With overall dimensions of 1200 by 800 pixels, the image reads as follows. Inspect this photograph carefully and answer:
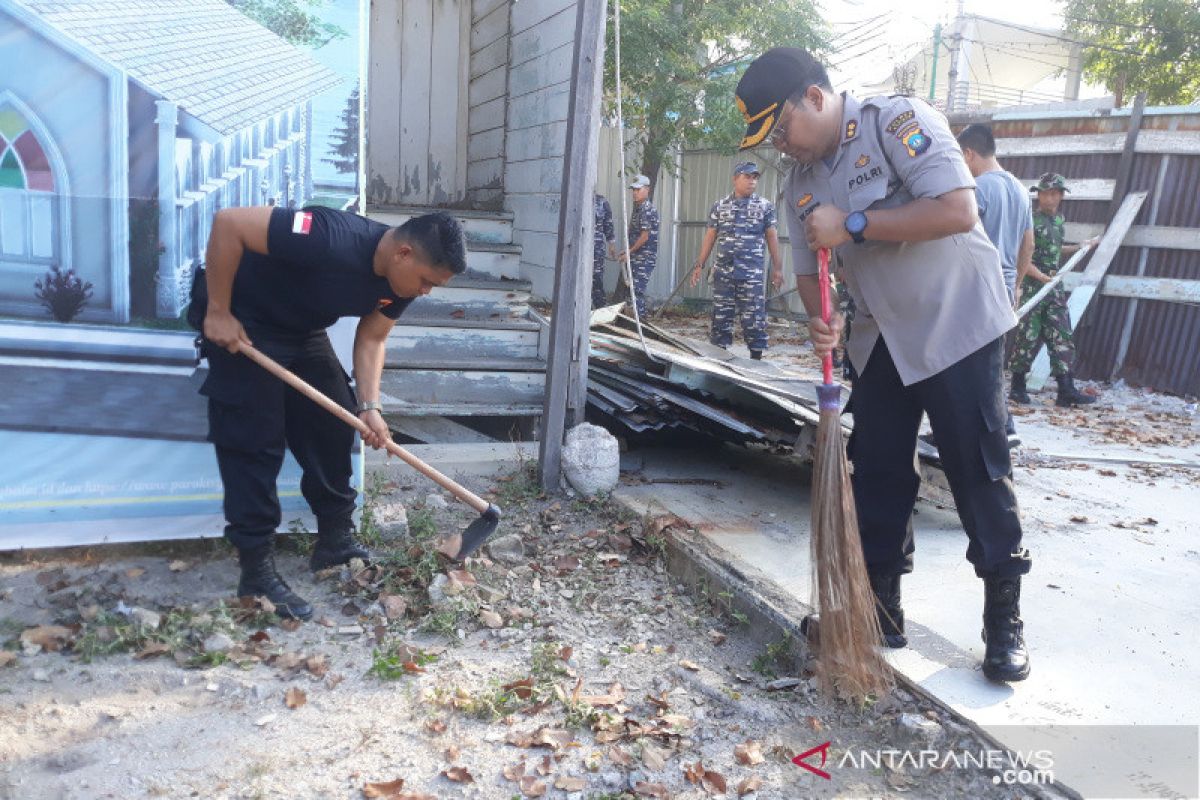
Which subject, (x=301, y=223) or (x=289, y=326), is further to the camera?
(x=289, y=326)

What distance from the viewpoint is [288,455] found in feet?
12.5

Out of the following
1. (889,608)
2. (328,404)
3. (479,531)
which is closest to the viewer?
(889,608)

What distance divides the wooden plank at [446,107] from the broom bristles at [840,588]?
18.1ft

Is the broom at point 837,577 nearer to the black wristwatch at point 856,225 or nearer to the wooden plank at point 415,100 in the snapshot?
the black wristwatch at point 856,225

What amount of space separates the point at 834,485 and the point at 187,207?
2.62m

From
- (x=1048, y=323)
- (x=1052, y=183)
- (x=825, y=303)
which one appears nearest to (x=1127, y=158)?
(x=1052, y=183)

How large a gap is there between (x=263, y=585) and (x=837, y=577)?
80.6 inches

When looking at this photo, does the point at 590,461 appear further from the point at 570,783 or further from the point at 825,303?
the point at 570,783

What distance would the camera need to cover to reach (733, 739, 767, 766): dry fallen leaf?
2.54 metres

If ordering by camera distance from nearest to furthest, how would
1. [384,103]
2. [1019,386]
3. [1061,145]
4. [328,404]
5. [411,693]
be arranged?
[411,693]
[328,404]
[384,103]
[1019,386]
[1061,145]

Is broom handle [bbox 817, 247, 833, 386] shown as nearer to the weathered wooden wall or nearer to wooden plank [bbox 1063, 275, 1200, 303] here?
the weathered wooden wall

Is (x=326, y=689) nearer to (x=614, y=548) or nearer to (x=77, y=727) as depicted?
(x=77, y=727)

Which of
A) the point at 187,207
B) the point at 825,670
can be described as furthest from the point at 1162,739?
the point at 187,207

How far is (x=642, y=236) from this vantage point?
1163cm
